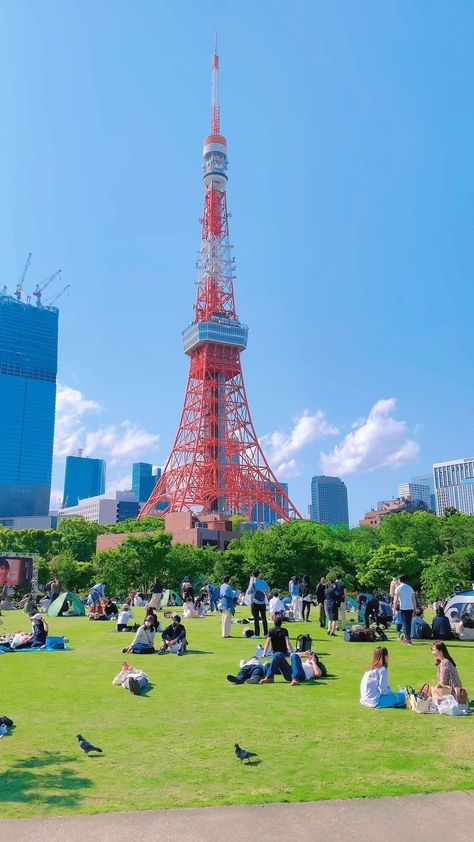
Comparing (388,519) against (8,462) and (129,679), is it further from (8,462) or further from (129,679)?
(8,462)

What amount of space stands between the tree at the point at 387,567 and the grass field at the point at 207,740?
28161 millimetres

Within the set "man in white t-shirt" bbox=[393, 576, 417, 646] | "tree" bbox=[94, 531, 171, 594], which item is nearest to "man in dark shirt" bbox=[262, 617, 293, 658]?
"man in white t-shirt" bbox=[393, 576, 417, 646]

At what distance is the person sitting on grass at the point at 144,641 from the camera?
48.1 ft

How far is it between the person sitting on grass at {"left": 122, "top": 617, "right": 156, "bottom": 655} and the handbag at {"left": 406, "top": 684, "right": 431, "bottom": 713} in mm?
7177

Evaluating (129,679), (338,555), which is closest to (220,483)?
(338,555)

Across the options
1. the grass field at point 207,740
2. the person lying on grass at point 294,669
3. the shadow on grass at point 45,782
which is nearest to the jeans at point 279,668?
the person lying on grass at point 294,669

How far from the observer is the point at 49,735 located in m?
7.94

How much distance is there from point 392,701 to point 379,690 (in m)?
0.24

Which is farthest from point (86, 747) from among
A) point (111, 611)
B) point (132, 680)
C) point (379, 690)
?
point (111, 611)

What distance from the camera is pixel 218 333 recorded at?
83.0 metres

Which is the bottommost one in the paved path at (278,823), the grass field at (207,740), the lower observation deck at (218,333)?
the paved path at (278,823)

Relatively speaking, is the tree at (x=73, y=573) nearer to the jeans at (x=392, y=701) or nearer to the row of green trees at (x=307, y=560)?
the row of green trees at (x=307, y=560)

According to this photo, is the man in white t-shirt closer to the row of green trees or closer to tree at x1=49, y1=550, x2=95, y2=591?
the row of green trees

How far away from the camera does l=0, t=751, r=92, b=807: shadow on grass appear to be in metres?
5.83
